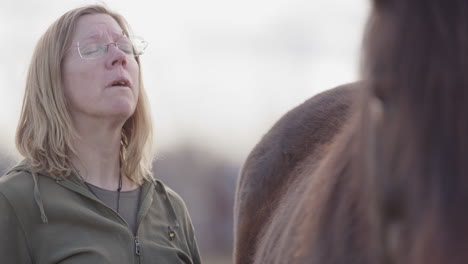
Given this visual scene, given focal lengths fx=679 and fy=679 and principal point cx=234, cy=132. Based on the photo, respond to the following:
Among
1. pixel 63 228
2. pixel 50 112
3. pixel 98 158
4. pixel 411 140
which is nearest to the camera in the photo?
pixel 411 140

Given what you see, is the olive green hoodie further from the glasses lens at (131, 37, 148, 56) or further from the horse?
the horse

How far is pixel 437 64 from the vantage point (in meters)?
1.30

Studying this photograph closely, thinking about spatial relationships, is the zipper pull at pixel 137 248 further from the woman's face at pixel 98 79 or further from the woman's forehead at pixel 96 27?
the woman's forehead at pixel 96 27

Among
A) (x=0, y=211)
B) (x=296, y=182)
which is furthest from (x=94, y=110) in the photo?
(x=296, y=182)

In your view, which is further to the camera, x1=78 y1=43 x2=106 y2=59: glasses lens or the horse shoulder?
the horse shoulder

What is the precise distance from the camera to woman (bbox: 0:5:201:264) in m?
2.74

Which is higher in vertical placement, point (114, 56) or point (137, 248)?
point (114, 56)

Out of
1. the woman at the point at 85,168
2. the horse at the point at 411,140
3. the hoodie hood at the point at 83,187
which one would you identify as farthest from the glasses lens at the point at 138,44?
the horse at the point at 411,140

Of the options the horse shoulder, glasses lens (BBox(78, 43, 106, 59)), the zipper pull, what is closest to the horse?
the zipper pull

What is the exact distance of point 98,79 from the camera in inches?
118

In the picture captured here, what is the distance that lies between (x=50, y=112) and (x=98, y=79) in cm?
26

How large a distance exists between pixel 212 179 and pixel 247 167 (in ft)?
73.8

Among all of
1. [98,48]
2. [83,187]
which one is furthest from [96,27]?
[83,187]

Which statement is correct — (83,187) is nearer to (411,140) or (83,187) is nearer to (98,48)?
(98,48)
